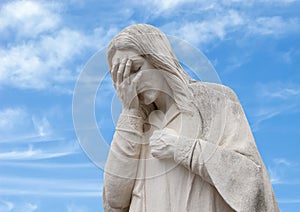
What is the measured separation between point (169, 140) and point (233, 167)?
690mm

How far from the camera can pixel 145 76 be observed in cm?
560

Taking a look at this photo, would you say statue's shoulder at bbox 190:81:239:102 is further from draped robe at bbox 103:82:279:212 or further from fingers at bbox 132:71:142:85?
fingers at bbox 132:71:142:85

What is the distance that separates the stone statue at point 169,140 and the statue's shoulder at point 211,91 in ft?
0.03

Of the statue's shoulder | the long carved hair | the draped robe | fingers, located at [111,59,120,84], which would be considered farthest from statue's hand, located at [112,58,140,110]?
the statue's shoulder

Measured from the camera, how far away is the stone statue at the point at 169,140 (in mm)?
5238

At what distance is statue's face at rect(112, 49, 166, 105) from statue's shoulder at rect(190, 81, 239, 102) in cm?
35

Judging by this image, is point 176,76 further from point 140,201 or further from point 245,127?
point 140,201

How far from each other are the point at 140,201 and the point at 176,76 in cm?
133

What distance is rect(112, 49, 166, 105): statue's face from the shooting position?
18.2 feet

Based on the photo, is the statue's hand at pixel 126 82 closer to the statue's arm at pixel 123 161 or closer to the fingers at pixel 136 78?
the fingers at pixel 136 78

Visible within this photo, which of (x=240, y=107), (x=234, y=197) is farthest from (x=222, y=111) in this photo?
(x=234, y=197)

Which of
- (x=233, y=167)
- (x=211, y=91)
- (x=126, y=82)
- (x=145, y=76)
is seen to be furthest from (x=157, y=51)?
(x=233, y=167)

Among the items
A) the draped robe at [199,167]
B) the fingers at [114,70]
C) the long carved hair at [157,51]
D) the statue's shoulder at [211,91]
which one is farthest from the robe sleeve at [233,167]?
the fingers at [114,70]

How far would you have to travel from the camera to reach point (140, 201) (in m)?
5.55
